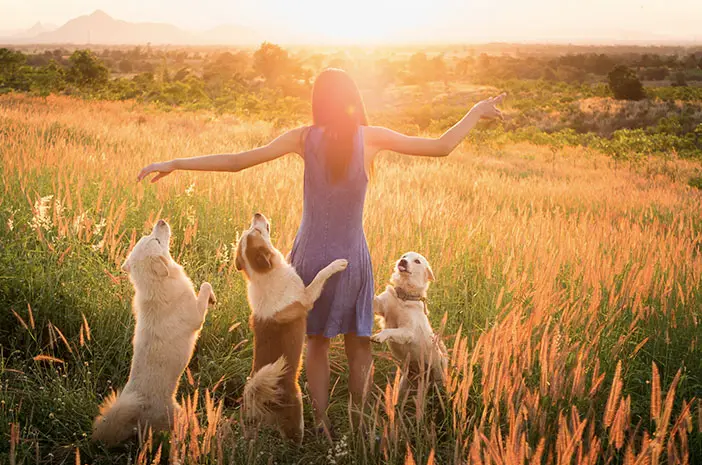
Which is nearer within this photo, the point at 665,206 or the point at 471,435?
the point at 471,435

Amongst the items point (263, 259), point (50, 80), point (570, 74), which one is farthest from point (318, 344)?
point (570, 74)

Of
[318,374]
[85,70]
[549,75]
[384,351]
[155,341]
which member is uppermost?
[549,75]

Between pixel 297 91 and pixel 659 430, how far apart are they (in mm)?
50023

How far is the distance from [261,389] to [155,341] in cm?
71

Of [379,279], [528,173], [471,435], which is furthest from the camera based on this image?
[528,173]

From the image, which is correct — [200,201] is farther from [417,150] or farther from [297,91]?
[297,91]

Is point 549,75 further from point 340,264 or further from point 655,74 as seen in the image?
point 340,264

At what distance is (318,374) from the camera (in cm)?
343

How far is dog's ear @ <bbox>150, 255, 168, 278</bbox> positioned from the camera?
314cm

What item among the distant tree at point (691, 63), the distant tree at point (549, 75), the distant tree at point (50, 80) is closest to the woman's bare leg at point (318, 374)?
the distant tree at point (50, 80)

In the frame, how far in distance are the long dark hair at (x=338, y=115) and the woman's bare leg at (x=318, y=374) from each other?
108 cm

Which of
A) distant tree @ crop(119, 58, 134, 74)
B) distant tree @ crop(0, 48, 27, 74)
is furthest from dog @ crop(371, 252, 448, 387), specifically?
distant tree @ crop(119, 58, 134, 74)

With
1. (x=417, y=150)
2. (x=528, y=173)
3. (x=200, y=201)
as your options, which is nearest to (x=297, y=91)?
(x=528, y=173)

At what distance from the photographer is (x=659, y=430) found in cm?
202
